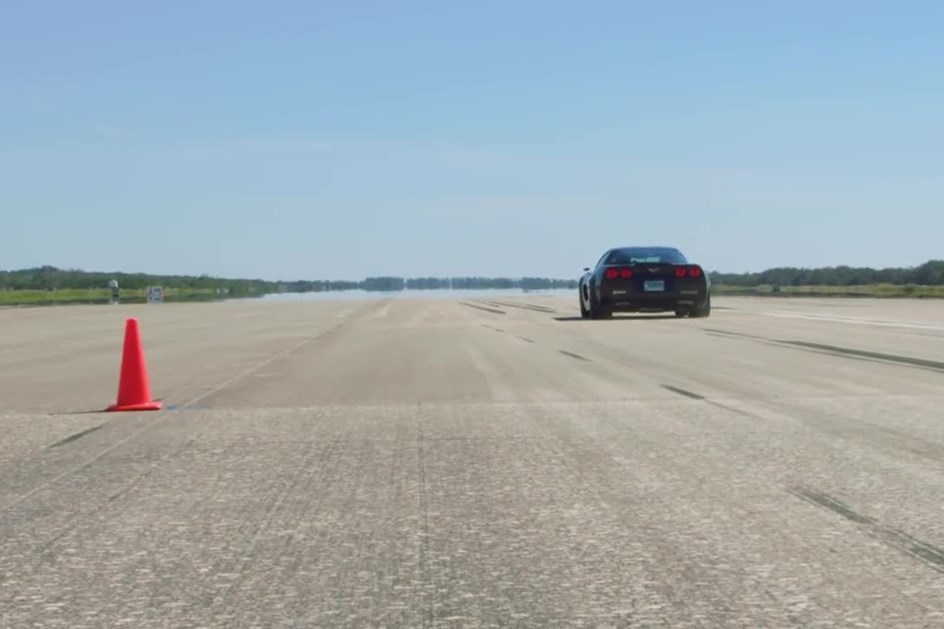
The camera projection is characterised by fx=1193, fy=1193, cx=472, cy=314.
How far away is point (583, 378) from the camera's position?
41.9 feet

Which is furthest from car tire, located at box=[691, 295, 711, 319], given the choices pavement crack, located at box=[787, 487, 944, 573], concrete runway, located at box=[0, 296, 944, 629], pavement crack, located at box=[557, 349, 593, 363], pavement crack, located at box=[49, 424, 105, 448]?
pavement crack, located at box=[787, 487, 944, 573]

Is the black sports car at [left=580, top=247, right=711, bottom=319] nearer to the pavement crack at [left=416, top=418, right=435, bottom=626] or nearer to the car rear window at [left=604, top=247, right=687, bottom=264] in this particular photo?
the car rear window at [left=604, top=247, right=687, bottom=264]

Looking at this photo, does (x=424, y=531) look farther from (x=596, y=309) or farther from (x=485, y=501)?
(x=596, y=309)

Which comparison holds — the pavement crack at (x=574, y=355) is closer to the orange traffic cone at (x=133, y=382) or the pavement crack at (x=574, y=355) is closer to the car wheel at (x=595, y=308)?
the orange traffic cone at (x=133, y=382)

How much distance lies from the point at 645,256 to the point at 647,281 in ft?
1.92

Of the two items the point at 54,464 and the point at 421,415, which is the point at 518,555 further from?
the point at 421,415

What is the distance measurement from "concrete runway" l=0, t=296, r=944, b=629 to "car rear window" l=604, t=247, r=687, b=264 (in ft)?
43.3

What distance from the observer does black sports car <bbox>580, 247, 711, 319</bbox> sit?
86.9 feet

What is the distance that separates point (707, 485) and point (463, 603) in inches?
99.8

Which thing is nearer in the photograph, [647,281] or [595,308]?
[647,281]

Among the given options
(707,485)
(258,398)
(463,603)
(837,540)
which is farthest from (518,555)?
(258,398)

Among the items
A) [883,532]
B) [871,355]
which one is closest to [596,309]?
[871,355]

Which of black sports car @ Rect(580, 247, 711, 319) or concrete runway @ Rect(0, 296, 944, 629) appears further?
black sports car @ Rect(580, 247, 711, 319)

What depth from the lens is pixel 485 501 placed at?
6.00 metres
